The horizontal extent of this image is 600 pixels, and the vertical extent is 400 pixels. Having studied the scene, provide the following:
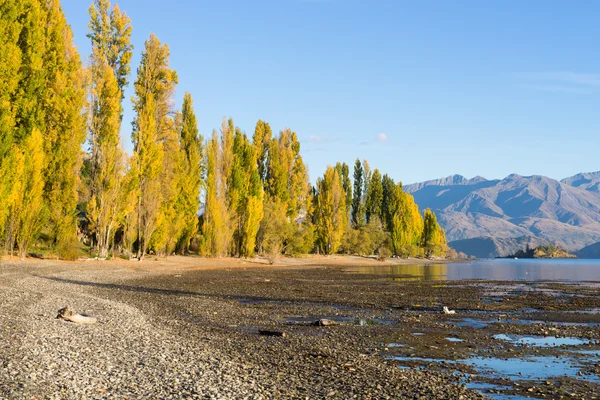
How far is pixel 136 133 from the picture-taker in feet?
147

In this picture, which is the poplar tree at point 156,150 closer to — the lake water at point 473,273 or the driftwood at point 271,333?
the lake water at point 473,273

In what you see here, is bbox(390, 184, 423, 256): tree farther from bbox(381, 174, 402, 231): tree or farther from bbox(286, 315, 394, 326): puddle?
bbox(286, 315, 394, 326): puddle

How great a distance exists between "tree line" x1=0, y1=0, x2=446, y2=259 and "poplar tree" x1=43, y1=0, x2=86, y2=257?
0.27 ft

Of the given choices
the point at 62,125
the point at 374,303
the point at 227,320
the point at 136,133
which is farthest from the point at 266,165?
the point at 227,320

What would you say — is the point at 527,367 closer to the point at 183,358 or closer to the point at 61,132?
the point at 183,358

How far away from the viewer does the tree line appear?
1324 inches

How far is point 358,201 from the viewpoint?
321 ft

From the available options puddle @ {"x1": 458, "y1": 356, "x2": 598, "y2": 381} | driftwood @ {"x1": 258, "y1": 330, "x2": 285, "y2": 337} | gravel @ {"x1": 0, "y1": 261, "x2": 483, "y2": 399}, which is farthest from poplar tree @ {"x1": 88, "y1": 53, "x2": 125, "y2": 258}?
puddle @ {"x1": 458, "y1": 356, "x2": 598, "y2": 381}

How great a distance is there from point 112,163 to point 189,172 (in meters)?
12.8

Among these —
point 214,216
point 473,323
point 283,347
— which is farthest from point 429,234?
point 283,347

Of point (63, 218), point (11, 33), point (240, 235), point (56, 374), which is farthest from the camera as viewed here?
point (240, 235)

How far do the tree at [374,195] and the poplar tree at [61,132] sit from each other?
223 feet

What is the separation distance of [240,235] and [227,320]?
44.0m

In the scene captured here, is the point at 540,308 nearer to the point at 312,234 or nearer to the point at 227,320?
the point at 227,320
